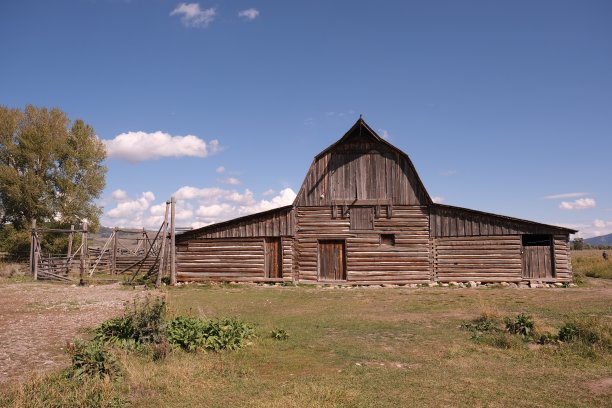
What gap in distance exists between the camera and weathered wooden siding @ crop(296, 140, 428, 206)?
82.6ft

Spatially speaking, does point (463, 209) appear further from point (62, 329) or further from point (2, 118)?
point (2, 118)

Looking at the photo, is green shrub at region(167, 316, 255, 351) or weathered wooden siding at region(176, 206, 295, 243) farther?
weathered wooden siding at region(176, 206, 295, 243)

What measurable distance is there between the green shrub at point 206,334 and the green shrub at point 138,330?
369mm

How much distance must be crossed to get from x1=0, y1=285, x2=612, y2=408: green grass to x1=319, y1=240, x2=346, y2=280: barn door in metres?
10.00

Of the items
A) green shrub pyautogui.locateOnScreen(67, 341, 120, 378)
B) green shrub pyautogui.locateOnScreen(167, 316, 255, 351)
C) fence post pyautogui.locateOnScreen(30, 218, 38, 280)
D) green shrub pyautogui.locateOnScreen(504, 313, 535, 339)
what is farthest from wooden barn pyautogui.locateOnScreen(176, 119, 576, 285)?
green shrub pyautogui.locateOnScreen(67, 341, 120, 378)

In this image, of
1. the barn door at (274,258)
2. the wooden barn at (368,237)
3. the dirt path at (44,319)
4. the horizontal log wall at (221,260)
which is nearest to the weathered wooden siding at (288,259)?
the wooden barn at (368,237)

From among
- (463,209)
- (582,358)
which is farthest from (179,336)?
(463,209)

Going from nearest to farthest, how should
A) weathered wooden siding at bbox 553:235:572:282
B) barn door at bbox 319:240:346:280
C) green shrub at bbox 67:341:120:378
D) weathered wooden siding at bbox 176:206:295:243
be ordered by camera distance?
green shrub at bbox 67:341:120:378, weathered wooden siding at bbox 553:235:572:282, barn door at bbox 319:240:346:280, weathered wooden siding at bbox 176:206:295:243

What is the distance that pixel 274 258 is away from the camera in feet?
83.6

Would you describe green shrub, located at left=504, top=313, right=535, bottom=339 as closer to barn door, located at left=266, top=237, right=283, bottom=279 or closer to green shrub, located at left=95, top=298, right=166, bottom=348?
green shrub, located at left=95, top=298, right=166, bottom=348

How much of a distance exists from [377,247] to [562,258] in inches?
399

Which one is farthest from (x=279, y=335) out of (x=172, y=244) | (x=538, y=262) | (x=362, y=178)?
(x=538, y=262)

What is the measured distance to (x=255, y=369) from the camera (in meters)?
Answer: 8.83

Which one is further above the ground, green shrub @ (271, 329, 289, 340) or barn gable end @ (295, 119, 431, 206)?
barn gable end @ (295, 119, 431, 206)
